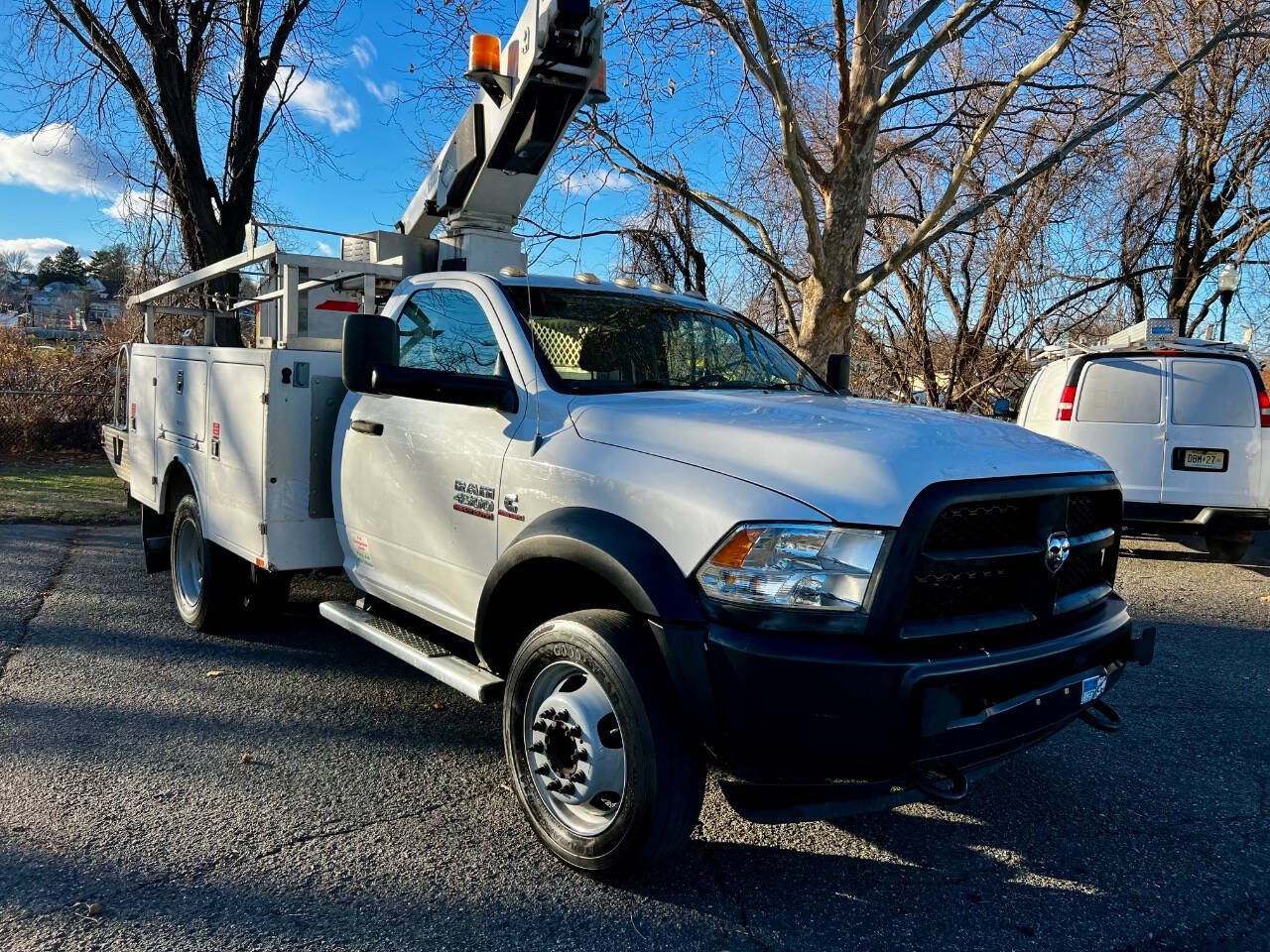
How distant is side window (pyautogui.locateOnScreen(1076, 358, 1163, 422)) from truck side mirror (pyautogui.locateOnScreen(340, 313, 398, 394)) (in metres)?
7.50

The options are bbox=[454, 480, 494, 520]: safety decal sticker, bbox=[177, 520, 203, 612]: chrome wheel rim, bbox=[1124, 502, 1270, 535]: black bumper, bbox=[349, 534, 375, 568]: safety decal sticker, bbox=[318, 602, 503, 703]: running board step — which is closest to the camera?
bbox=[318, 602, 503, 703]: running board step

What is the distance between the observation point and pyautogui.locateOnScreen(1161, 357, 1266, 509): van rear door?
28.0 ft

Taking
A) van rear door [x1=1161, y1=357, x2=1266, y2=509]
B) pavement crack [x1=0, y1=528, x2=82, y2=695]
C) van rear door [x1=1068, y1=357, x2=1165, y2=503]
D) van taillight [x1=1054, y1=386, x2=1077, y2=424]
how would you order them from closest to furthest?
pavement crack [x1=0, y1=528, x2=82, y2=695] → van rear door [x1=1161, y1=357, x2=1266, y2=509] → van rear door [x1=1068, y1=357, x2=1165, y2=503] → van taillight [x1=1054, y1=386, x2=1077, y2=424]

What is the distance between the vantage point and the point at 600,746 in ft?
10.1

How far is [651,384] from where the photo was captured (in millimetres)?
3957

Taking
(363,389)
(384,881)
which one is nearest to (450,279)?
(363,389)

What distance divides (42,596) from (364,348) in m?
4.57

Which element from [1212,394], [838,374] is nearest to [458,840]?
[838,374]

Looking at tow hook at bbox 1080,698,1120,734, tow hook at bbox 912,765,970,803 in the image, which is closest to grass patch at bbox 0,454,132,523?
tow hook at bbox 912,765,970,803

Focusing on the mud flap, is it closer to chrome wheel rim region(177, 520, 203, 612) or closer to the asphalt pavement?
chrome wheel rim region(177, 520, 203, 612)

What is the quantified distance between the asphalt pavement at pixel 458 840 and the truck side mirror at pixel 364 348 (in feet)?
5.38

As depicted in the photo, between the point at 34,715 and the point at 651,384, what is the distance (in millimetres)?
3284

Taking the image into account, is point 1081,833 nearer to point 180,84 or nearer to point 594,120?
point 594,120

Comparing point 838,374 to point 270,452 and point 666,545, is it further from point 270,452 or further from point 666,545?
point 270,452
